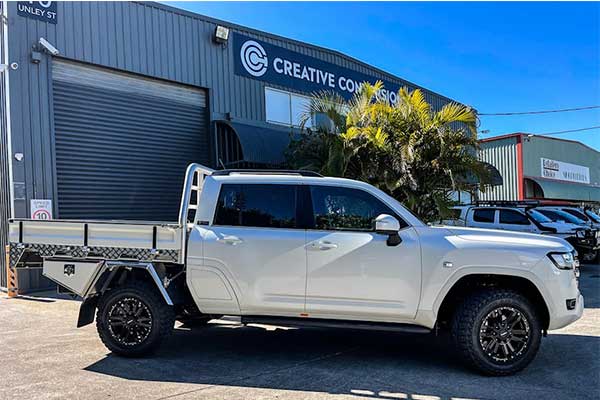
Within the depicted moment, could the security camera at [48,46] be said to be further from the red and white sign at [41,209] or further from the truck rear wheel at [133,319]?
the truck rear wheel at [133,319]

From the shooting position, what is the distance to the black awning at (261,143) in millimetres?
13359

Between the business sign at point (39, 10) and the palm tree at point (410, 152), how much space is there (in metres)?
6.62

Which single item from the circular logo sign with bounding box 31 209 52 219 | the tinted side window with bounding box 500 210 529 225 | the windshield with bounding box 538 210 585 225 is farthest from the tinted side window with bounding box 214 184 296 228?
the windshield with bounding box 538 210 585 225

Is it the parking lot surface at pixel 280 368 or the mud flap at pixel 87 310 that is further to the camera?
the mud flap at pixel 87 310

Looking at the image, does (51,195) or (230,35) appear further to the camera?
(230,35)

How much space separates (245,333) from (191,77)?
8705mm

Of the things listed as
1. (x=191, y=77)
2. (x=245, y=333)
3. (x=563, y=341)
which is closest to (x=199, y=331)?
(x=245, y=333)

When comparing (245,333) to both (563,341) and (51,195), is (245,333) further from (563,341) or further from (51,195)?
(51,195)

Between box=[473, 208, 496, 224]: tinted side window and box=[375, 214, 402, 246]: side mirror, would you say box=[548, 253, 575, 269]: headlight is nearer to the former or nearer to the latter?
box=[375, 214, 402, 246]: side mirror

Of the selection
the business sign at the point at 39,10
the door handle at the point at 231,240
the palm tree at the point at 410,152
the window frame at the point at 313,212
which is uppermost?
the business sign at the point at 39,10

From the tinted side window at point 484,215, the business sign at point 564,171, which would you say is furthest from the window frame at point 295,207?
the business sign at point 564,171

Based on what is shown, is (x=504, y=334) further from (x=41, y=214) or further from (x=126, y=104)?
(x=126, y=104)

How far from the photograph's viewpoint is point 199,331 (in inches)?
282

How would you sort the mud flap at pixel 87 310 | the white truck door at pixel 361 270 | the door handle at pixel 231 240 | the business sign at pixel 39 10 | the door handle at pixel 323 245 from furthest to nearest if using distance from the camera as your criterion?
the business sign at pixel 39 10 < the mud flap at pixel 87 310 < the door handle at pixel 231 240 < the door handle at pixel 323 245 < the white truck door at pixel 361 270
